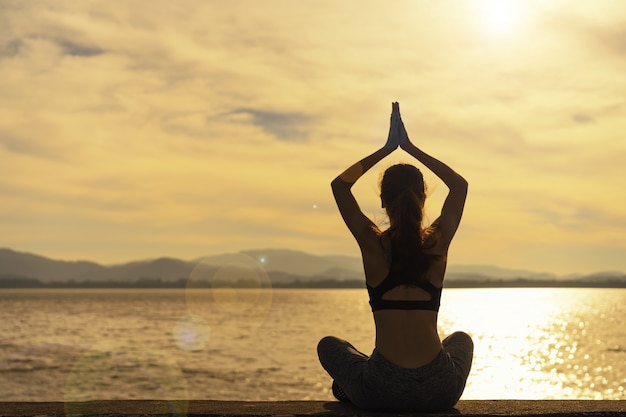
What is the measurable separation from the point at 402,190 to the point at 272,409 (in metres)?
2.00

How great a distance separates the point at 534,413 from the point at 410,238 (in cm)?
157

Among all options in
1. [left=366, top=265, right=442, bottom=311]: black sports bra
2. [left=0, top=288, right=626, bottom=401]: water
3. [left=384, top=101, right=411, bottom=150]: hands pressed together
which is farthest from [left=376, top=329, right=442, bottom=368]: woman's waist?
[left=0, top=288, right=626, bottom=401]: water

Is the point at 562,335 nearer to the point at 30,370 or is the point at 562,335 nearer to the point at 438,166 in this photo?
the point at 30,370

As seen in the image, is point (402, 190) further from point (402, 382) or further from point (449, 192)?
point (402, 382)

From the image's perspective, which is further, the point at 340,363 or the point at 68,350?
the point at 68,350

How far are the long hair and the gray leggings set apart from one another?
2.22 feet

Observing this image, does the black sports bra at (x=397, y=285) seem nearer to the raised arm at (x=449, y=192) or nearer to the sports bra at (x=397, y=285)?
the sports bra at (x=397, y=285)

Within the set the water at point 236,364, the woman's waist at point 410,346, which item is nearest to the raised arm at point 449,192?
the woman's waist at point 410,346

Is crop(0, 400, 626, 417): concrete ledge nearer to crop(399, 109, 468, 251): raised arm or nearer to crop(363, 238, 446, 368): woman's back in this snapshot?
crop(363, 238, 446, 368): woman's back

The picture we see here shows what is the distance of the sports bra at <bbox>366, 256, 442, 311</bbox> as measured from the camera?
560 centimetres

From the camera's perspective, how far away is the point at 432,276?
5.64 meters

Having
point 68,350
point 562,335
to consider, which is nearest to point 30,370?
point 68,350

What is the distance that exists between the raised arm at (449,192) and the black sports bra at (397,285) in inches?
12.6

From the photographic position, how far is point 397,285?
18.4 ft
